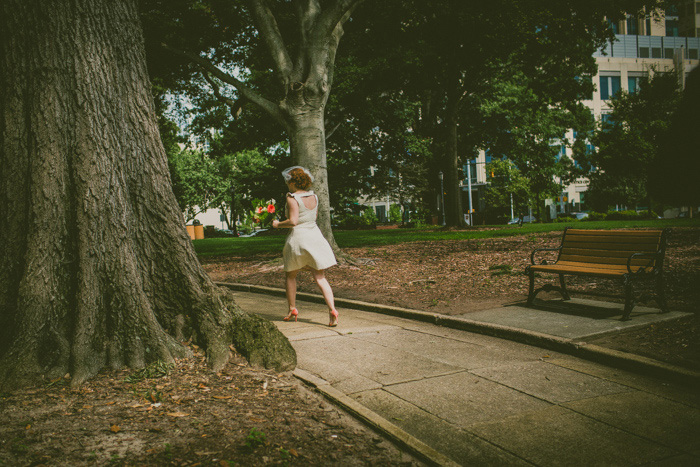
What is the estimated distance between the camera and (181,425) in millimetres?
3369

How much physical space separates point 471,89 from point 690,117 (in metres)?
10.3

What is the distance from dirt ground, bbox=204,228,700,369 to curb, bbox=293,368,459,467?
2.79m

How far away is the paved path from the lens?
330cm

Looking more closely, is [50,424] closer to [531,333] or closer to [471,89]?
[531,333]

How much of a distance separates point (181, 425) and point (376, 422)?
4.10ft

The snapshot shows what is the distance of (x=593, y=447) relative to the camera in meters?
3.30

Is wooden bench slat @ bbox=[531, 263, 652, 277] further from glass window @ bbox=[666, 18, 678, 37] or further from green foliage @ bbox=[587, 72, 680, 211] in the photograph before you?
glass window @ bbox=[666, 18, 678, 37]

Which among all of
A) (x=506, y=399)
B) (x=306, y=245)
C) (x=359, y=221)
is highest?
(x=306, y=245)

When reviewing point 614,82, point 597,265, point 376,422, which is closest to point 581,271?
point 597,265

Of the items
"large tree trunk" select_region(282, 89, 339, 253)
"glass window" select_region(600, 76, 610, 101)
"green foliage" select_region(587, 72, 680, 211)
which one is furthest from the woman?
"glass window" select_region(600, 76, 610, 101)

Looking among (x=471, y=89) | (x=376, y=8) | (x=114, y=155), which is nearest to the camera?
(x=114, y=155)

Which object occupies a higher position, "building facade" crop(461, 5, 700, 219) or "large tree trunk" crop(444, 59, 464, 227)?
"building facade" crop(461, 5, 700, 219)

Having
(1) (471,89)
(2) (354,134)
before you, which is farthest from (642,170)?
(2) (354,134)

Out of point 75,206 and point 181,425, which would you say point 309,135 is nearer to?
point 75,206
